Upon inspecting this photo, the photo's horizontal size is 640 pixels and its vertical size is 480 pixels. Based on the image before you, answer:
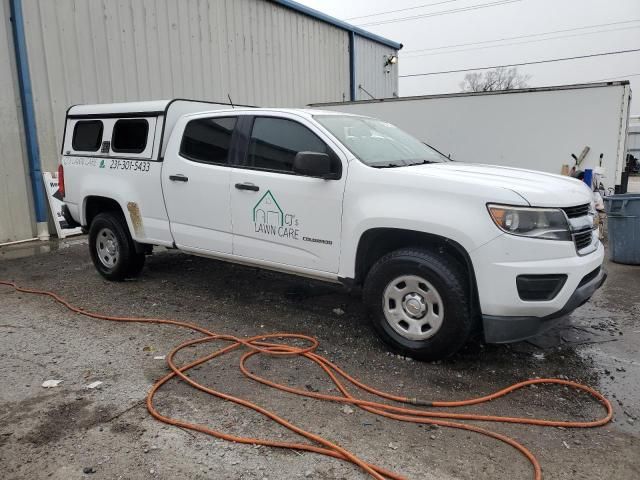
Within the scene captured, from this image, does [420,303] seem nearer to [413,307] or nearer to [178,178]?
[413,307]

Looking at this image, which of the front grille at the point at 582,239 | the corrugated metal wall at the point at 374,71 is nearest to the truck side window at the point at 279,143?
the front grille at the point at 582,239

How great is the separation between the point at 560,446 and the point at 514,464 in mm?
357

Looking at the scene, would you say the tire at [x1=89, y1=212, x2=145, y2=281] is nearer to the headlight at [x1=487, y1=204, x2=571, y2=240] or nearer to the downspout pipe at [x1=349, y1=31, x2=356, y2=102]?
the headlight at [x1=487, y1=204, x2=571, y2=240]

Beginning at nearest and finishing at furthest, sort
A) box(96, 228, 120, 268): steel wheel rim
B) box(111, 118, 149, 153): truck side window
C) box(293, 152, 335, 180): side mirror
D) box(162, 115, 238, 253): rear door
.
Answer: box(293, 152, 335, 180): side mirror
box(162, 115, 238, 253): rear door
box(111, 118, 149, 153): truck side window
box(96, 228, 120, 268): steel wheel rim

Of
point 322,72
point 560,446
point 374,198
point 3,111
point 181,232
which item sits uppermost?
point 322,72

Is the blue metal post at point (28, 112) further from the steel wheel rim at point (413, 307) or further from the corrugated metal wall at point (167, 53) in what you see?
the steel wheel rim at point (413, 307)

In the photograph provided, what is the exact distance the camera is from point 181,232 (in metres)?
5.34

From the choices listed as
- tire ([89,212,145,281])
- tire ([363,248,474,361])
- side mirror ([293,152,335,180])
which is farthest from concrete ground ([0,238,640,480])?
side mirror ([293,152,335,180])

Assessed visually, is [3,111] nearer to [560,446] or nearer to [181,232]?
[181,232]

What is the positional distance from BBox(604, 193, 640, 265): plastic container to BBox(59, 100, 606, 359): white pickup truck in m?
3.48

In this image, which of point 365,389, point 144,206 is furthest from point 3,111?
point 365,389

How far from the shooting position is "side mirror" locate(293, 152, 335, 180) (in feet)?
13.3

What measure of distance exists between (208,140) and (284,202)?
1.22 m

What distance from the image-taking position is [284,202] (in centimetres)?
448
